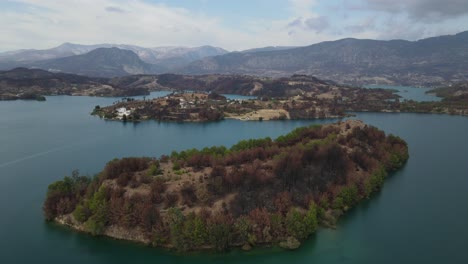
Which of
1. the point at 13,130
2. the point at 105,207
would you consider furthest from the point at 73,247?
the point at 13,130

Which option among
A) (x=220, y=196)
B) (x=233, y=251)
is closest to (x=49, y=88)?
(x=220, y=196)

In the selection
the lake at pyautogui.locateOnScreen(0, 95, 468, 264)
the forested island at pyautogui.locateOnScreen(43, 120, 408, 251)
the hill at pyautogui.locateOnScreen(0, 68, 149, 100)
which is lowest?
the lake at pyautogui.locateOnScreen(0, 95, 468, 264)

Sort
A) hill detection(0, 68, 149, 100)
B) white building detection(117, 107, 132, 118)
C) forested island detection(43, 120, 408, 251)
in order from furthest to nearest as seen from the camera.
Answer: hill detection(0, 68, 149, 100) < white building detection(117, 107, 132, 118) < forested island detection(43, 120, 408, 251)

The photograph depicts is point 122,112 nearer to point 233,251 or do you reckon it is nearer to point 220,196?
point 220,196

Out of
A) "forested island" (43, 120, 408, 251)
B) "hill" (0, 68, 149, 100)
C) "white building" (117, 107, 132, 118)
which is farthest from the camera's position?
"hill" (0, 68, 149, 100)

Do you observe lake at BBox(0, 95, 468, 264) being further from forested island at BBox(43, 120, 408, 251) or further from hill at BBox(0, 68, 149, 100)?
hill at BBox(0, 68, 149, 100)

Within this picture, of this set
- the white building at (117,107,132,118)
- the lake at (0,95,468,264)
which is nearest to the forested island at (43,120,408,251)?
the lake at (0,95,468,264)

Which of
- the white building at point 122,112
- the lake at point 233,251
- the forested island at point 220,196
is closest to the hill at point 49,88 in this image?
the white building at point 122,112
